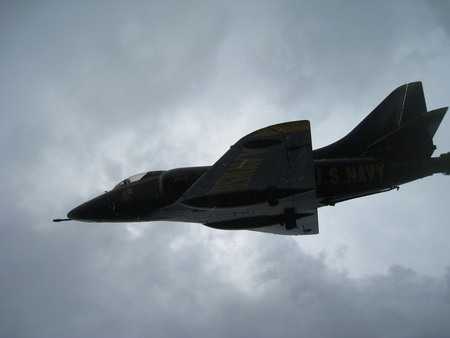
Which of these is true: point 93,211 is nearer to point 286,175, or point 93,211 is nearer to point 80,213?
point 80,213

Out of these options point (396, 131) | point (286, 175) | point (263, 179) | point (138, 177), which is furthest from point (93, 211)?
point (396, 131)

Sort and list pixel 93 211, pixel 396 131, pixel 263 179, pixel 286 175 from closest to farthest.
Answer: pixel 286 175, pixel 263 179, pixel 396 131, pixel 93 211

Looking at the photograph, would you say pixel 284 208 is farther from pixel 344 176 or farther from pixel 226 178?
pixel 226 178

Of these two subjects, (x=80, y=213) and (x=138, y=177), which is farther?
(x=80, y=213)

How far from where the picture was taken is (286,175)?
8.38 meters

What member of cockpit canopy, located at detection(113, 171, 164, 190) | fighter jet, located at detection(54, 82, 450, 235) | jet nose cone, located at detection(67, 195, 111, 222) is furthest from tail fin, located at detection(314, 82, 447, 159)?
jet nose cone, located at detection(67, 195, 111, 222)

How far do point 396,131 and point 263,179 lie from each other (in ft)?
16.1

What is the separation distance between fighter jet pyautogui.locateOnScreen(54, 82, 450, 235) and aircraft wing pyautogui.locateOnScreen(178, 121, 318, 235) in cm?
3

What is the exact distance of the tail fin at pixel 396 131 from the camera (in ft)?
29.9

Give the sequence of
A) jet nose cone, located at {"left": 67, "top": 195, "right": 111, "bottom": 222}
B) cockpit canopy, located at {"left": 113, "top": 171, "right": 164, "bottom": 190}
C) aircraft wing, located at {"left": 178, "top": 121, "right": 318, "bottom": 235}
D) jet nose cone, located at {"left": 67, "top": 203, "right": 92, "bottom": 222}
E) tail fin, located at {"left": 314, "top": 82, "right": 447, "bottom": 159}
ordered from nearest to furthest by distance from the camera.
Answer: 1. aircraft wing, located at {"left": 178, "top": 121, "right": 318, "bottom": 235}
2. tail fin, located at {"left": 314, "top": 82, "right": 447, "bottom": 159}
3. cockpit canopy, located at {"left": 113, "top": 171, "right": 164, "bottom": 190}
4. jet nose cone, located at {"left": 67, "top": 195, "right": 111, "bottom": 222}
5. jet nose cone, located at {"left": 67, "top": 203, "right": 92, "bottom": 222}

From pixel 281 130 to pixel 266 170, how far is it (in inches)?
59.9

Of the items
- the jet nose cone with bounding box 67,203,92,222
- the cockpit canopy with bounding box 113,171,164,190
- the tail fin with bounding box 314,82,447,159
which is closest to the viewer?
the tail fin with bounding box 314,82,447,159

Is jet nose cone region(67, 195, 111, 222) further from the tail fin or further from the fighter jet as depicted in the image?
the tail fin

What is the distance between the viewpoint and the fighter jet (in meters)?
7.85
